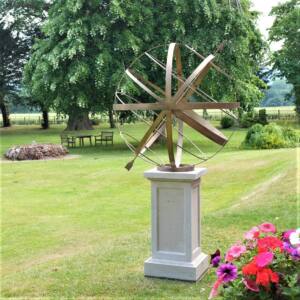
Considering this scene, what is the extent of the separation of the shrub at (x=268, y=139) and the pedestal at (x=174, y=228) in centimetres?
1759

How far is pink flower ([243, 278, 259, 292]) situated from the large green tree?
756 inches

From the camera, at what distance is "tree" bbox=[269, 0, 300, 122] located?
43781 mm

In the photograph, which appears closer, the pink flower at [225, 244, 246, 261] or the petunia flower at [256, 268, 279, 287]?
the petunia flower at [256, 268, 279, 287]

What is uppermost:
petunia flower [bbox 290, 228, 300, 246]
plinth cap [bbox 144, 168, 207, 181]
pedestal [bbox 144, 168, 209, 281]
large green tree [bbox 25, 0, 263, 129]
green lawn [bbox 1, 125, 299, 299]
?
large green tree [bbox 25, 0, 263, 129]

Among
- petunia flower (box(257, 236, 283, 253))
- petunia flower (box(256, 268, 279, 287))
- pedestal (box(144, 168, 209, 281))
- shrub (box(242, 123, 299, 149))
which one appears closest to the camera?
petunia flower (box(256, 268, 279, 287))

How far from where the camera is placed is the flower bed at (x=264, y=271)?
3818 mm

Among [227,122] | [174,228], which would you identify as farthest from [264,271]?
[227,122]

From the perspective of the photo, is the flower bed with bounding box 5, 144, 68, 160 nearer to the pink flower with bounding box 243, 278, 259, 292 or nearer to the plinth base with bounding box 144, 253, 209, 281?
the plinth base with bounding box 144, 253, 209, 281

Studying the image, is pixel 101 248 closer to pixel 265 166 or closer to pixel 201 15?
pixel 265 166

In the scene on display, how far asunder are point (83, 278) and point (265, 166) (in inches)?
405

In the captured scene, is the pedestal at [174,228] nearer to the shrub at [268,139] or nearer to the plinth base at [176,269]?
the plinth base at [176,269]

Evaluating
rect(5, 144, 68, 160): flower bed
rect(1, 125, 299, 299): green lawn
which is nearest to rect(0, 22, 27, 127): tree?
rect(5, 144, 68, 160): flower bed

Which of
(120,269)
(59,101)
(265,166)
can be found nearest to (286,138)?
(265,166)

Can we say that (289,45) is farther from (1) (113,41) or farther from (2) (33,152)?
(2) (33,152)
